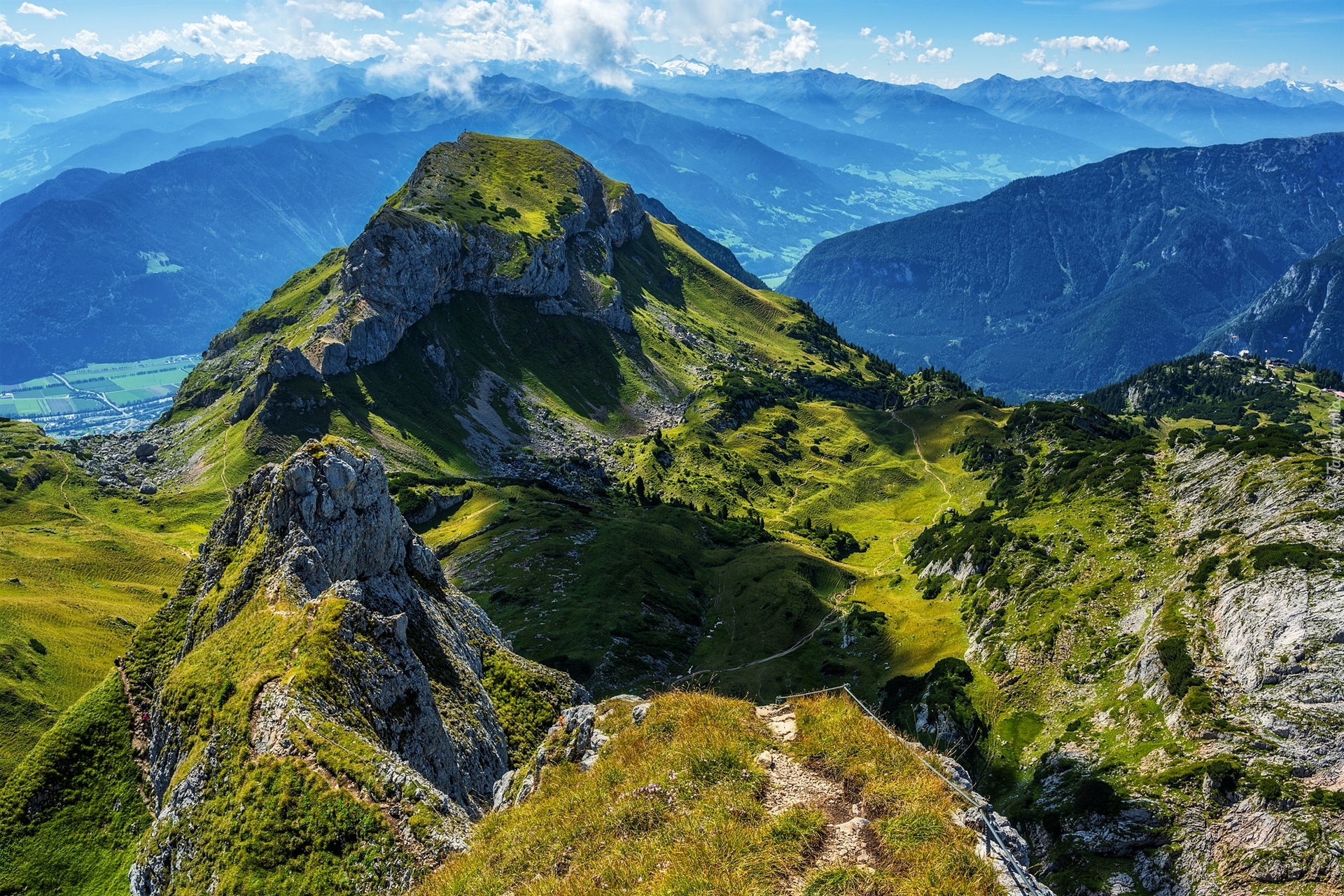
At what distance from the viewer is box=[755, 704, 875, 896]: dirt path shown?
2089 centimetres

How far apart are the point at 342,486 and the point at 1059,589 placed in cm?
8110

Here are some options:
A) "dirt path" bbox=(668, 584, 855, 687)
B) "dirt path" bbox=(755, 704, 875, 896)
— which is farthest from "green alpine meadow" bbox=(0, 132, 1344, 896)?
"dirt path" bbox=(668, 584, 855, 687)

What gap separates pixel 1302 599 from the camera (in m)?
60.7

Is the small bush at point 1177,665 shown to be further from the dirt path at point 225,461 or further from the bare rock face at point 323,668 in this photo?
the dirt path at point 225,461

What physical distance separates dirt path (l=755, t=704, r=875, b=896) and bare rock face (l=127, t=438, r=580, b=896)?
1166 centimetres

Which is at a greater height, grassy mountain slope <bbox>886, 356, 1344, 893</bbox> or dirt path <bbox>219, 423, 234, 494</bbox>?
grassy mountain slope <bbox>886, 356, 1344, 893</bbox>

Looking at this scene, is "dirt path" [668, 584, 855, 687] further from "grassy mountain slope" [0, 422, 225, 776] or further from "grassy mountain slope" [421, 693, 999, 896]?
"grassy mountain slope" [421, 693, 999, 896]

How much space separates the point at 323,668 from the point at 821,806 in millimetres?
23545

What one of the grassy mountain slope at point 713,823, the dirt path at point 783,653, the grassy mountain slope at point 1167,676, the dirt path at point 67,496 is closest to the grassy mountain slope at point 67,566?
the dirt path at point 67,496

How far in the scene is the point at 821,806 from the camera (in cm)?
2320

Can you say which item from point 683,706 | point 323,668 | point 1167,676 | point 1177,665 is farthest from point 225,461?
point 1177,665

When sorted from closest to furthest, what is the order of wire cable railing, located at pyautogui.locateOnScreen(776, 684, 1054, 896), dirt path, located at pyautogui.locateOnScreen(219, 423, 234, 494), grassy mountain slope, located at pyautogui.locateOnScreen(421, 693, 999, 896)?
grassy mountain slope, located at pyautogui.locateOnScreen(421, 693, 999, 896) → wire cable railing, located at pyautogui.locateOnScreen(776, 684, 1054, 896) → dirt path, located at pyautogui.locateOnScreen(219, 423, 234, 494)

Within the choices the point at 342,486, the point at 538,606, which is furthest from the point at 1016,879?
the point at 538,606

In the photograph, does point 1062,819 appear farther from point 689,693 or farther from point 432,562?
point 432,562
